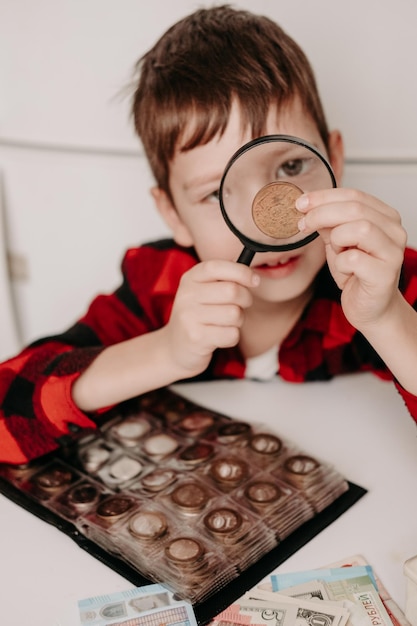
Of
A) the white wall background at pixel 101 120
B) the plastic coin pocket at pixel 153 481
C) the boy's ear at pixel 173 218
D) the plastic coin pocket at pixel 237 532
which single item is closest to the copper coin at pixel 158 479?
the plastic coin pocket at pixel 153 481

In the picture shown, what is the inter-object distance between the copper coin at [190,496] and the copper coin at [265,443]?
14cm

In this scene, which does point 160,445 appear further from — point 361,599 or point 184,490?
point 361,599

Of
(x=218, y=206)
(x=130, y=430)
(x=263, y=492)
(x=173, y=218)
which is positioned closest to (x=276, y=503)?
(x=263, y=492)

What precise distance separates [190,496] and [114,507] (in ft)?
0.40

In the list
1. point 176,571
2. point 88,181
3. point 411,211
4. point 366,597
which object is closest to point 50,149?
point 88,181

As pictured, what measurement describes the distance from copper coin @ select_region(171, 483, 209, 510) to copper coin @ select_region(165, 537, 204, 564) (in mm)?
71

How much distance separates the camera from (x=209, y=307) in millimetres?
1161

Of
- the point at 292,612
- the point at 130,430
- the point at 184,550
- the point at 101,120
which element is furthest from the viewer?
the point at 101,120

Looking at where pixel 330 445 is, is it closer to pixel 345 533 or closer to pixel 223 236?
pixel 345 533

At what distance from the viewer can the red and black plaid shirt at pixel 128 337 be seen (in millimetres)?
1327

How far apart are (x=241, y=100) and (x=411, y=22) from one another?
21.3 inches

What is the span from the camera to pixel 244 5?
1.75m

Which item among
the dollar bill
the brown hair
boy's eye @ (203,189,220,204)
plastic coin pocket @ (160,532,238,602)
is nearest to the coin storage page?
plastic coin pocket @ (160,532,238,602)

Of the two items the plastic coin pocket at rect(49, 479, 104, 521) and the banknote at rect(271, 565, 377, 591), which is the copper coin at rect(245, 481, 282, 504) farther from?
the plastic coin pocket at rect(49, 479, 104, 521)
